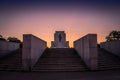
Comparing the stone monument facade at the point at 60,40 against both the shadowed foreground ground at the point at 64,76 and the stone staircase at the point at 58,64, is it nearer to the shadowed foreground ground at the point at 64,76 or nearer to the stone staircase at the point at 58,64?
the stone staircase at the point at 58,64

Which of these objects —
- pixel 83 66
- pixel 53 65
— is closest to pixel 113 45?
pixel 83 66

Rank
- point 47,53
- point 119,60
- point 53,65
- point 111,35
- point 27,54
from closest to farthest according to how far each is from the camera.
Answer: point 27,54 < point 53,65 < point 119,60 < point 47,53 < point 111,35

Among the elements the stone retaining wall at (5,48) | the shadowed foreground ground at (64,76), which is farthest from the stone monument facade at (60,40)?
the shadowed foreground ground at (64,76)

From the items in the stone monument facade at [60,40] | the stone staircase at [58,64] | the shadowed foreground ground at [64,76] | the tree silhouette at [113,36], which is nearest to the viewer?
the shadowed foreground ground at [64,76]

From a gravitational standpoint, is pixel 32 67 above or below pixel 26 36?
below

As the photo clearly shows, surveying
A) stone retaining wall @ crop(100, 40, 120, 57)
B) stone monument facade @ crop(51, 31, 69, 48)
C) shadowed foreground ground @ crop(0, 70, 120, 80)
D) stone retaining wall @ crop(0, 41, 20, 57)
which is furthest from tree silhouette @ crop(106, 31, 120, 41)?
shadowed foreground ground @ crop(0, 70, 120, 80)

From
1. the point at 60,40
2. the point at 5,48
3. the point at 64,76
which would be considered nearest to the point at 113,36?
the point at 60,40

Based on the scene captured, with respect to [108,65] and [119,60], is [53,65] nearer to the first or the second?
[108,65]

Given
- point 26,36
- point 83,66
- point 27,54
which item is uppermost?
point 26,36

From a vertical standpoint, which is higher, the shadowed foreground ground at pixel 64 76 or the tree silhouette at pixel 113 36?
the tree silhouette at pixel 113 36

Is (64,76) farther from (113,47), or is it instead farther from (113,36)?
(113,36)

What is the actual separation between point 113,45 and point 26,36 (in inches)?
502

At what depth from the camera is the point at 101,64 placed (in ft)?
60.8

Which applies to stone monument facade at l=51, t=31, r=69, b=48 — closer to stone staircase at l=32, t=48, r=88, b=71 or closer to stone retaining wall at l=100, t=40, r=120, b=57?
stone retaining wall at l=100, t=40, r=120, b=57
